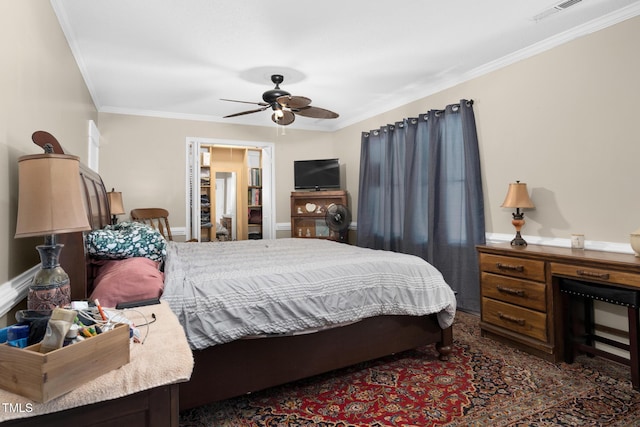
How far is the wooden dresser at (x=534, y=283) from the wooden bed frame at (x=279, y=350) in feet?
1.95

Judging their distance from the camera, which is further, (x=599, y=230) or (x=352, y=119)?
(x=352, y=119)

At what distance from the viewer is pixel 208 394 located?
1.70 meters

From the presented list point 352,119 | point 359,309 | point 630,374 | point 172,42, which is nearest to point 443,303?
point 359,309

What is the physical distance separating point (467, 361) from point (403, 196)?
7.24 feet

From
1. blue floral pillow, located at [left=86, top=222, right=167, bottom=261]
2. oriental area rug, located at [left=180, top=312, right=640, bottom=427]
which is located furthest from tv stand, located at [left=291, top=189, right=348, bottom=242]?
blue floral pillow, located at [left=86, top=222, right=167, bottom=261]

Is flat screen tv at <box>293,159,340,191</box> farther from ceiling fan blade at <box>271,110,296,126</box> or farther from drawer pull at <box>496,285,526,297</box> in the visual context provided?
drawer pull at <box>496,285,526,297</box>

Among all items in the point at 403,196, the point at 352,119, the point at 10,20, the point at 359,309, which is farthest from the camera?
the point at 352,119

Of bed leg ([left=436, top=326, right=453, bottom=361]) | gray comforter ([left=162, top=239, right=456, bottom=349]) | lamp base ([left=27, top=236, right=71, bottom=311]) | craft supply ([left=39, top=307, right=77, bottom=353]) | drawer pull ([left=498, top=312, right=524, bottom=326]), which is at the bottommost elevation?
bed leg ([left=436, top=326, right=453, bottom=361])

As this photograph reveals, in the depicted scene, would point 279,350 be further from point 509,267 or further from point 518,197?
point 518,197

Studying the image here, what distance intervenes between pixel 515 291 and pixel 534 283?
0.16m

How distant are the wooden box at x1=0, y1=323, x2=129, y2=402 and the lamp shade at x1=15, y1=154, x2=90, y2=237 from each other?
45 centimetres

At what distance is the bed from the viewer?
162 centimetres

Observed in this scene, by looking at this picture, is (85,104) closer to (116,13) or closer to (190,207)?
(116,13)

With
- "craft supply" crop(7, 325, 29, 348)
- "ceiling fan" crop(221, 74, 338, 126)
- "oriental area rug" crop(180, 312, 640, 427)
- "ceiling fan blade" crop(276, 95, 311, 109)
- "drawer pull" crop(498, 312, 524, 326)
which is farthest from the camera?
"ceiling fan" crop(221, 74, 338, 126)
